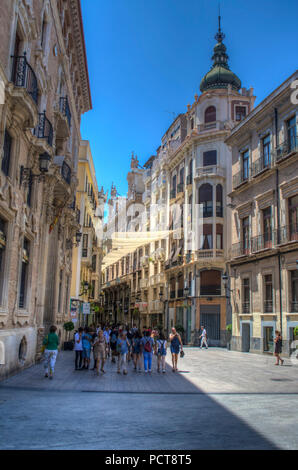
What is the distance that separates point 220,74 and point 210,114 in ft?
15.3

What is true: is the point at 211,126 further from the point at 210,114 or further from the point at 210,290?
the point at 210,290

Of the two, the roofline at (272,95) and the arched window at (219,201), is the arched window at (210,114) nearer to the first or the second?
the arched window at (219,201)

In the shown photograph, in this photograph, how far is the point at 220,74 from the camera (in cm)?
4394

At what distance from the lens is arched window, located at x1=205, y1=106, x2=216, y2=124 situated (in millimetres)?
42250

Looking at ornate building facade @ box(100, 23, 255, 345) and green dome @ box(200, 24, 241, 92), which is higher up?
green dome @ box(200, 24, 241, 92)

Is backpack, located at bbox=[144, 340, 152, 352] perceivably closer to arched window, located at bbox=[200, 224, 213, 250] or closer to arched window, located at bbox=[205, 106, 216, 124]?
arched window, located at bbox=[200, 224, 213, 250]

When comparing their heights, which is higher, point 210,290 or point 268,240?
point 268,240

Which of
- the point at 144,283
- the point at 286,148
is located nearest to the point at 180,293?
the point at 144,283

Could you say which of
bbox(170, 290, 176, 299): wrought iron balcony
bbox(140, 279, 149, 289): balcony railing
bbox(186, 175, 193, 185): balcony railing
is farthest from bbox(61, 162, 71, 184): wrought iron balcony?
bbox(140, 279, 149, 289): balcony railing

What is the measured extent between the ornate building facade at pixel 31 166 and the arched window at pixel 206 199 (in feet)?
57.8

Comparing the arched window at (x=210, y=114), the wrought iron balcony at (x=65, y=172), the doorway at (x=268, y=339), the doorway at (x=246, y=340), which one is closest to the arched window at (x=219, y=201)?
the arched window at (x=210, y=114)

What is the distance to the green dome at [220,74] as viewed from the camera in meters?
43.8

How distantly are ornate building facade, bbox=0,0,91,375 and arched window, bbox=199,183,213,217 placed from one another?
17606 mm
